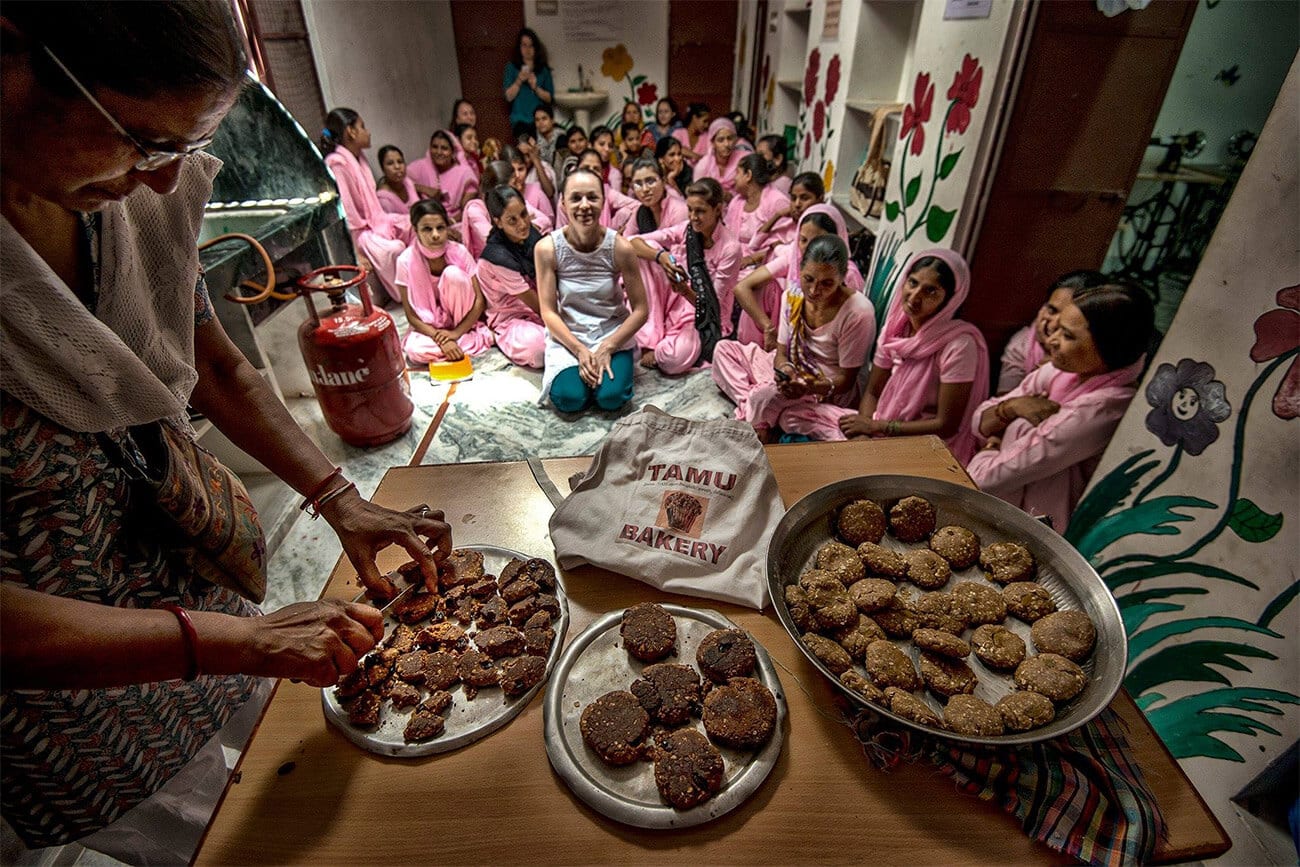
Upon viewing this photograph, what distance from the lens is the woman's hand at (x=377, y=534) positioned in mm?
1084

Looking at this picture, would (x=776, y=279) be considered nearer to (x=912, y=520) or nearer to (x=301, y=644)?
(x=912, y=520)

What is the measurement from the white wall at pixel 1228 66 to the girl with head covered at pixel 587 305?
5284 millimetres

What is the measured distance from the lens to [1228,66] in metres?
5.33

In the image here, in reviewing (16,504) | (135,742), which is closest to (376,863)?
(135,742)

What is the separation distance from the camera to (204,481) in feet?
3.50

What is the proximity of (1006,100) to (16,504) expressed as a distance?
3.03 meters

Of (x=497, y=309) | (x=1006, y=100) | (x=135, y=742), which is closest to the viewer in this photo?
(x=135, y=742)

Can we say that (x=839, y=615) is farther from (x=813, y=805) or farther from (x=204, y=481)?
(x=204, y=481)

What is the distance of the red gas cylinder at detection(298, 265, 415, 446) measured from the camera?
267 cm

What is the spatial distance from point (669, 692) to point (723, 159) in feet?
19.2

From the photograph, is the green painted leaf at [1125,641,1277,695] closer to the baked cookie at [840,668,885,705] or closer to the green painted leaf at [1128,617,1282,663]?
the green painted leaf at [1128,617,1282,663]

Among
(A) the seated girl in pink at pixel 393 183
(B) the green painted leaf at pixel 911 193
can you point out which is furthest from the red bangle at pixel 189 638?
(A) the seated girl in pink at pixel 393 183

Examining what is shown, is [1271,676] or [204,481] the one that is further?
[1271,676]

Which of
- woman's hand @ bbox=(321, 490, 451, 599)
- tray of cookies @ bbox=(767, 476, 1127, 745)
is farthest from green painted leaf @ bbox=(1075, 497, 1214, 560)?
woman's hand @ bbox=(321, 490, 451, 599)
